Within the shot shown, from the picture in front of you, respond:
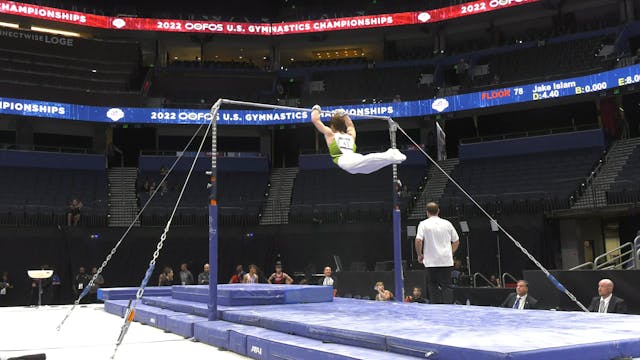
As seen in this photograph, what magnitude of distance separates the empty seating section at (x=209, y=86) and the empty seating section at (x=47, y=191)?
20.0 ft

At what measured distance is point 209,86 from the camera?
3297cm

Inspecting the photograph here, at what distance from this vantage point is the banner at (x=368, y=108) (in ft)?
83.0

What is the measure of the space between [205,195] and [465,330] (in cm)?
2294

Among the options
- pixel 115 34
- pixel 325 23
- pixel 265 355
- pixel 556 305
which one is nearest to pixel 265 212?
pixel 325 23

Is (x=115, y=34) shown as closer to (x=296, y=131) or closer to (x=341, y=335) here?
(x=296, y=131)

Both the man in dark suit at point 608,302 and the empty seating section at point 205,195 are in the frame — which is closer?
the man in dark suit at point 608,302

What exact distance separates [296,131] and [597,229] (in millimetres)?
17311

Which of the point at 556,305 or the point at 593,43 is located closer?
the point at 556,305

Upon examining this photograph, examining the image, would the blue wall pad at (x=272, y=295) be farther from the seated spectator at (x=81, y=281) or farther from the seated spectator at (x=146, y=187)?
the seated spectator at (x=146, y=187)

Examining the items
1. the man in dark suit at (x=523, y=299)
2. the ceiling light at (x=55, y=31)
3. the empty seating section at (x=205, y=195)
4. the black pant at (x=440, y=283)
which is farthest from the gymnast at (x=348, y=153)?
the ceiling light at (x=55, y=31)

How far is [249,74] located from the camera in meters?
32.2

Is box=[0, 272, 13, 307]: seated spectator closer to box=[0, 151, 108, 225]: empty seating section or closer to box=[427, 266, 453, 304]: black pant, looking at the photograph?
box=[0, 151, 108, 225]: empty seating section

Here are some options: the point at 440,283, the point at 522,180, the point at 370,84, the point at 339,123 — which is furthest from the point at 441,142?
the point at 339,123

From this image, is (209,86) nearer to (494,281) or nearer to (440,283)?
(494,281)
